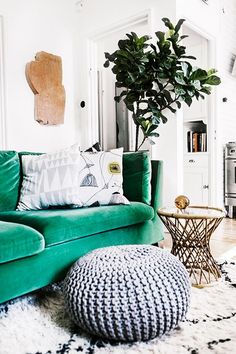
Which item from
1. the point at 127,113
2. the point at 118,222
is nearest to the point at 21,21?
the point at 127,113

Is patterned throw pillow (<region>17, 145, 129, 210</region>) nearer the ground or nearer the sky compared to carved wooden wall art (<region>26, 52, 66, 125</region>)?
nearer the ground

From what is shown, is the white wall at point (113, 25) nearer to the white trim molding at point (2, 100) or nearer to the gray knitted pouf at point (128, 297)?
the white trim molding at point (2, 100)

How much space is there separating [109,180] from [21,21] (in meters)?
2.28

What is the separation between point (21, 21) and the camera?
11.1ft

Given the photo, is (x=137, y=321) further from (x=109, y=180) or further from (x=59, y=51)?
(x=59, y=51)

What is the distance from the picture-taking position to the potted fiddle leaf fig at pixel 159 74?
2910 mm

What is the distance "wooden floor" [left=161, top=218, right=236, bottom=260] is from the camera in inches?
96.2

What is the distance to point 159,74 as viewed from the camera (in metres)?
2.96

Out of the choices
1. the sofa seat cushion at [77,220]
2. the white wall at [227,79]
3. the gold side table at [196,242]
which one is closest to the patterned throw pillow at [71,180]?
the sofa seat cushion at [77,220]

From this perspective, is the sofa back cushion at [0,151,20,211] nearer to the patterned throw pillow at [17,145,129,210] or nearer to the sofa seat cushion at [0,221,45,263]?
the patterned throw pillow at [17,145,129,210]

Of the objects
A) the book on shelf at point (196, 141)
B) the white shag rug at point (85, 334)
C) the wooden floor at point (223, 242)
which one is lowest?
the wooden floor at point (223, 242)

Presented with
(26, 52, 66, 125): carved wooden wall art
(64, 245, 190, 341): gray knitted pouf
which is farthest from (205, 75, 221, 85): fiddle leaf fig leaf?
(64, 245, 190, 341): gray knitted pouf

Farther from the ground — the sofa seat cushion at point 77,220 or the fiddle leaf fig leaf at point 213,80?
the fiddle leaf fig leaf at point 213,80

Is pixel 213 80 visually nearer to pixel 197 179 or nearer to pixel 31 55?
pixel 197 179
